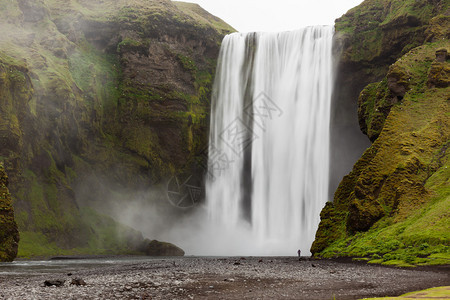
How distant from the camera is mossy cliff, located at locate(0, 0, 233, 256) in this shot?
60.4m

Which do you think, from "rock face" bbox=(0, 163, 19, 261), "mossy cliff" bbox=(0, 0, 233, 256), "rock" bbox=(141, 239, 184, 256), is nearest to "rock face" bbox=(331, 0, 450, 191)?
"mossy cliff" bbox=(0, 0, 233, 256)

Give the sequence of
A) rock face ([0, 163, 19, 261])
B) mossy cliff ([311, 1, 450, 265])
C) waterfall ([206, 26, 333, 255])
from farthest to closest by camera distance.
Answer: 1. waterfall ([206, 26, 333, 255])
2. rock face ([0, 163, 19, 261])
3. mossy cliff ([311, 1, 450, 265])

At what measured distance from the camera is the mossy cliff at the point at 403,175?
2848 centimetres

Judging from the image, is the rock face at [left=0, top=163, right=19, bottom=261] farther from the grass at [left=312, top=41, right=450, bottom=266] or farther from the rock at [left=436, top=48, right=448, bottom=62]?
the rock at [left=436, top=48, right=448, bottom=62]

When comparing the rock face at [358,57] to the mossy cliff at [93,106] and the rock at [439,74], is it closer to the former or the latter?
the rock at [439,74]

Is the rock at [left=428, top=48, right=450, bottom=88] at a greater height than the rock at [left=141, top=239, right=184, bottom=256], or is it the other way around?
the rock at [left=428, top=48, right=450, bottom=88]

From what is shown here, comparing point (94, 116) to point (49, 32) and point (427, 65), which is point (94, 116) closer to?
point (49, 32)

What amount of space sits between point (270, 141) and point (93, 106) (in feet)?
108

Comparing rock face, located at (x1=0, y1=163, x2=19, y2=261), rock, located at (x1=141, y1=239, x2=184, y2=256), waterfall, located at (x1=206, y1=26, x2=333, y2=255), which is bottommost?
rock, located at (x1=141, y1=239, x2=184, y2=256)

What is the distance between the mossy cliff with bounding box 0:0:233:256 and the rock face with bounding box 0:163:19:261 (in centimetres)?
1600

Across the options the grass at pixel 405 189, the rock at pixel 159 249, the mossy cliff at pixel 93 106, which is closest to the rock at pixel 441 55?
the grass at pixel 405 189

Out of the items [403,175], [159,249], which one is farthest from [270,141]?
[403,175]

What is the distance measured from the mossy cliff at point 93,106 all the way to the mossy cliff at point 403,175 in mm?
38224

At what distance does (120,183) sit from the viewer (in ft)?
252
